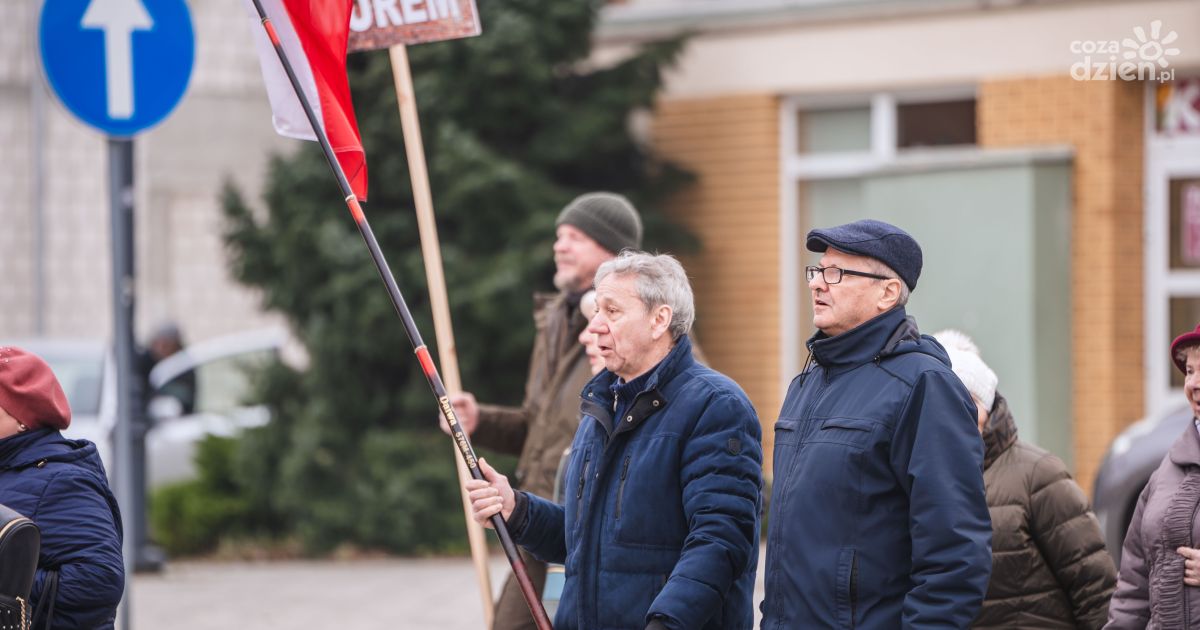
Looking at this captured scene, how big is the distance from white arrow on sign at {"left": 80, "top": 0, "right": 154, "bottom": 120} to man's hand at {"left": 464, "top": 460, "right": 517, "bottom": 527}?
2.98 m

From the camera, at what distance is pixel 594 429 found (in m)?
4.81

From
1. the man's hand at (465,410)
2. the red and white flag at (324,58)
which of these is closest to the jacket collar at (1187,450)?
the man's hand at (465,410)

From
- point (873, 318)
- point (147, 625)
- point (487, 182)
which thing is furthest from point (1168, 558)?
point (487, 182)

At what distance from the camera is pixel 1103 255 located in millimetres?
12070

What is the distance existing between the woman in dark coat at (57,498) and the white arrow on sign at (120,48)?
237 centimetres

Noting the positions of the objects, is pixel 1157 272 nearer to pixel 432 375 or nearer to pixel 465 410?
pixel 465 410

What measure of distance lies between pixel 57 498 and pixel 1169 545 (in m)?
2.95

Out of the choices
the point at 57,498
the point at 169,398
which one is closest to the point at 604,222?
the point at 57,498

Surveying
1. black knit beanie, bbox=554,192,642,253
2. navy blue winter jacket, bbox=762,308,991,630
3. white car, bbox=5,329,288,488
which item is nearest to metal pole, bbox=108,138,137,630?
black knit beanie, bbox=554,192,642,253

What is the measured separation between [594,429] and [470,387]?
805cm

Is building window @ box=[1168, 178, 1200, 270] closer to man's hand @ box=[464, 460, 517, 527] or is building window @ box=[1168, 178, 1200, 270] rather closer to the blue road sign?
the blue road sign

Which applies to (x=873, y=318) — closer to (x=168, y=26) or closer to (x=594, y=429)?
(x=594, y=429)

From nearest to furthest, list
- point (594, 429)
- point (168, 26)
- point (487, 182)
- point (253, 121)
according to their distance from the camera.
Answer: point (594, 429) < point (168, 26) < point (487, 182) < point (253, 121)

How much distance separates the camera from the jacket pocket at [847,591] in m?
4.21
